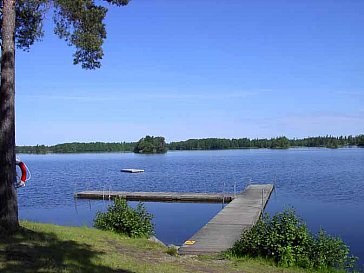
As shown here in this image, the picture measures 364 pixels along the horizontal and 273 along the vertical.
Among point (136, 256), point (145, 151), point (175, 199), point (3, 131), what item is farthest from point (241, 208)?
point (145, 151)

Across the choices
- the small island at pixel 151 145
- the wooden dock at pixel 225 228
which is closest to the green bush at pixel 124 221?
the wooden dock at pixel 225 228

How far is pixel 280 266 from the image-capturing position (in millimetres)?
9844

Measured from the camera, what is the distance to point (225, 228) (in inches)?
654

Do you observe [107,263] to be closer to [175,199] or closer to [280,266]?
[280,266]

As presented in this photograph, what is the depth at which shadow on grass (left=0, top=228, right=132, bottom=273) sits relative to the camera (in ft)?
21.9

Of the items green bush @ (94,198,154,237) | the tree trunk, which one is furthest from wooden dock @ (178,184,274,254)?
the tree trunk

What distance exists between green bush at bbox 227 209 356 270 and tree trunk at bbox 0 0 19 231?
5.48 meters

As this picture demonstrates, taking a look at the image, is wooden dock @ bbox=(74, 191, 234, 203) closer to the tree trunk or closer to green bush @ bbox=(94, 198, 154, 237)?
green bush @ bbox=(94, 198, 154, 237)

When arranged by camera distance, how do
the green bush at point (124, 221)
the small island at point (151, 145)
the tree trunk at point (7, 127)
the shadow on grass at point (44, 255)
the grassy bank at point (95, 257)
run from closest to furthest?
the shadow on grass at point (44, 255), the grassy bank at point (95, 257), the tree trunk at point (7, 127), the green bush at point (124, 221), the small island at point (151, 145)

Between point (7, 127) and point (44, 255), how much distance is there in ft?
10.1

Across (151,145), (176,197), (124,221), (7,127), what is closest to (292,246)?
(124,221)

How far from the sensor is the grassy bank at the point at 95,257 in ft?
22.9

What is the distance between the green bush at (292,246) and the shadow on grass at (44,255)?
3.88 meters

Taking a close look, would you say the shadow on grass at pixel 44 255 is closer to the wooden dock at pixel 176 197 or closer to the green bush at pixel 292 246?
the green bush at pixel 292 246
